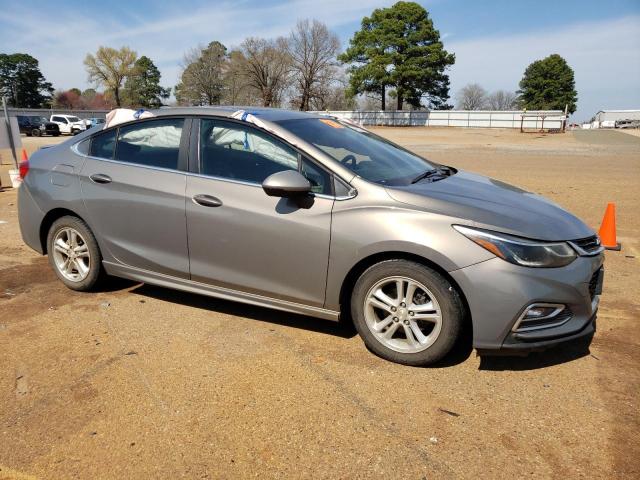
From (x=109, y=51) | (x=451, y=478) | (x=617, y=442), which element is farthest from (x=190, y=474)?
(x=109, y=51)

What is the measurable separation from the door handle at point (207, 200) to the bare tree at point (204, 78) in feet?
213

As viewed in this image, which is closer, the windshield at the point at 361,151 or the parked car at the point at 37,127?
the windshield at the point at 361,151

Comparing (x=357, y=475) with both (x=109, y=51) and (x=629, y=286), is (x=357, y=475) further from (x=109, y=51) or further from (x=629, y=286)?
(x=109, y=51)

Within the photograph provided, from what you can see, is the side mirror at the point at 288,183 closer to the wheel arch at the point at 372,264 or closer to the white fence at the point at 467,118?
the wheel arch at the point at 372,264

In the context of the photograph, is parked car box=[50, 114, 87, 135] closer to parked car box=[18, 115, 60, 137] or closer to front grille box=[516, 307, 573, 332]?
parked car box=[18, 115, 60, 137]

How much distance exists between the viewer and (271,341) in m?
3.67

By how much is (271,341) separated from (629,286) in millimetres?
3392

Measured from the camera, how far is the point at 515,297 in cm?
290

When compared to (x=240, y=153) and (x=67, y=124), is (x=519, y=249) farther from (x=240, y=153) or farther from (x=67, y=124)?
(x=67, y=124)

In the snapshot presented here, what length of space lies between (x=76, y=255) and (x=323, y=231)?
248 cm

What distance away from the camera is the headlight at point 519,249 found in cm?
294

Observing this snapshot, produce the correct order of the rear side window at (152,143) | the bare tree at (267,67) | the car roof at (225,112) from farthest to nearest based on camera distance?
the bare tree at (267,67)
the rear side window at (152,143)
the car roof at (225,112)

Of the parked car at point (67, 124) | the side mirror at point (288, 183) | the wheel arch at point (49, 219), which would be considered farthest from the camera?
the parked car at point (67, 124)

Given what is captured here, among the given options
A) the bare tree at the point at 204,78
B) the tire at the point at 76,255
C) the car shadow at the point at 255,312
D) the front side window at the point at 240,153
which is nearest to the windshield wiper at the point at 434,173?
the front side window at the point at 240,153
